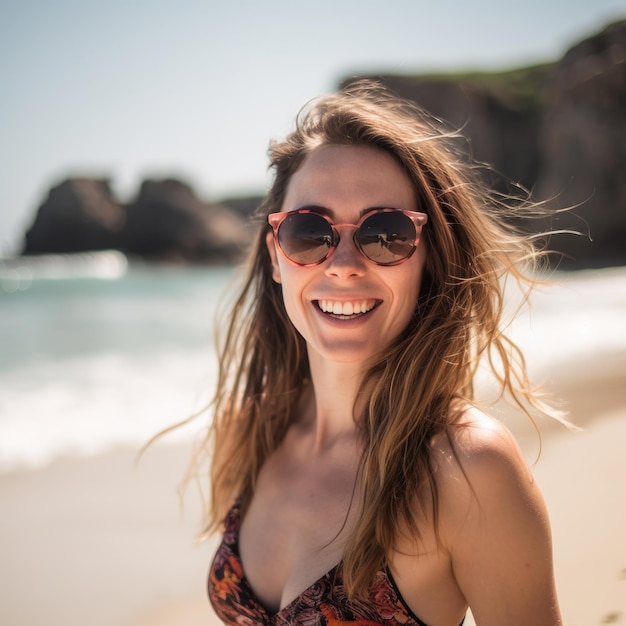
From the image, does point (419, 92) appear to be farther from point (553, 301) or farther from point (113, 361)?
point (113, 361)

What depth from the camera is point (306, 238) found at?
2053 mm

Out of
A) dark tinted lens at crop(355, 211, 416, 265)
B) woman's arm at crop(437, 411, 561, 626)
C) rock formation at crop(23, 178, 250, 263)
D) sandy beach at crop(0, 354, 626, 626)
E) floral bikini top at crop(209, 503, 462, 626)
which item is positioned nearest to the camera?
woman's arm at crop(437, 411, 561, 626)

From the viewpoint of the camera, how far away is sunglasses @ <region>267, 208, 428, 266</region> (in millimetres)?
1961

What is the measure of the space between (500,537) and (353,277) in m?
0.89

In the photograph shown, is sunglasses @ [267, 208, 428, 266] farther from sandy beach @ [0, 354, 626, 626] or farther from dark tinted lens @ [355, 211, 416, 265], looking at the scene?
sandy beach @ [0, 354, 626, 626]

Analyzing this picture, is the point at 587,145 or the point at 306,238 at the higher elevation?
the point at 587,145

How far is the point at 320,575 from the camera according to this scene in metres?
1.88

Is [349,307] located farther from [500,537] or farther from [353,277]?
[500,537]

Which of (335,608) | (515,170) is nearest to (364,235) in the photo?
(335,608)

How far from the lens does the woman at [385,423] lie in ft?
5.49

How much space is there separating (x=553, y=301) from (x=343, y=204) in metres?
12.2

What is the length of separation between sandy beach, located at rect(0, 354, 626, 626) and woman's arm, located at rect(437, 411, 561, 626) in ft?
4.59

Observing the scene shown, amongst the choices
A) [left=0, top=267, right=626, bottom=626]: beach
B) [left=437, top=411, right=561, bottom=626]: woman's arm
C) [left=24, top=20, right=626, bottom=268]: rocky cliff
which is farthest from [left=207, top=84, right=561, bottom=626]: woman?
[left=24, top=20, right=626, bottom=268]: rocky cliff

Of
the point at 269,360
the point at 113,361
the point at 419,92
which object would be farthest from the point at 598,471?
the point at 419,92
